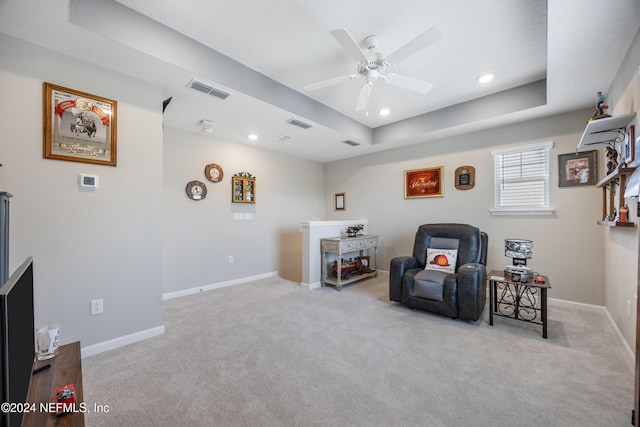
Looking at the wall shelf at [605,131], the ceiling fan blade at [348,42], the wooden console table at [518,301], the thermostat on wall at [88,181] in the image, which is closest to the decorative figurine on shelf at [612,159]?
the wall shelf at [605,131]

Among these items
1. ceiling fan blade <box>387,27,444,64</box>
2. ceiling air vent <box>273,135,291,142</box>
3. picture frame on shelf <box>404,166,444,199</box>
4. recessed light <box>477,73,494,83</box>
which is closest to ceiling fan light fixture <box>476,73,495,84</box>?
recessed light <box>477,73,494,83</box>

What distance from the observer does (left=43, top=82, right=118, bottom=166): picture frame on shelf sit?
84.5 inches

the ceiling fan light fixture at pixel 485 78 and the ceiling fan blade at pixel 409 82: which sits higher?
the ceiling fan light fixture at pixel 485 78

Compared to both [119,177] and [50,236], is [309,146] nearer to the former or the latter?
[119,177]

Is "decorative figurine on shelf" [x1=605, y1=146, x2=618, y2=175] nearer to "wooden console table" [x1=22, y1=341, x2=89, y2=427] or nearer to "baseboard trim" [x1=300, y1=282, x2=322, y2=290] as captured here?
"baseboard trim" [x1=300, y1=282, x2=322, y2=290]

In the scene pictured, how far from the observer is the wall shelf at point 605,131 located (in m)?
2.19

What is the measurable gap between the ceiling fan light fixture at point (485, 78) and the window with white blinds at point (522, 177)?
1200 mm

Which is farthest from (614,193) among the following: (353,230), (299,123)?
(299,123)

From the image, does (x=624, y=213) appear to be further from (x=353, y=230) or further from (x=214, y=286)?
(x=214, y=286)

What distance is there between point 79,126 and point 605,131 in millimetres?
4728

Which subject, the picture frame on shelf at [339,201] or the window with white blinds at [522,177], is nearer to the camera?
the window with white blinds at [522,177]

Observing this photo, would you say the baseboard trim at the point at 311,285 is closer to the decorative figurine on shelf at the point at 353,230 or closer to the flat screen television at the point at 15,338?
the decorative figurine on shelf at the point at 353,230

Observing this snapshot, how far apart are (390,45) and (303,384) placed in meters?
3.01

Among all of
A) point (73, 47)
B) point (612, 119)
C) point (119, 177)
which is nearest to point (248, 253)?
point (119, 177)
